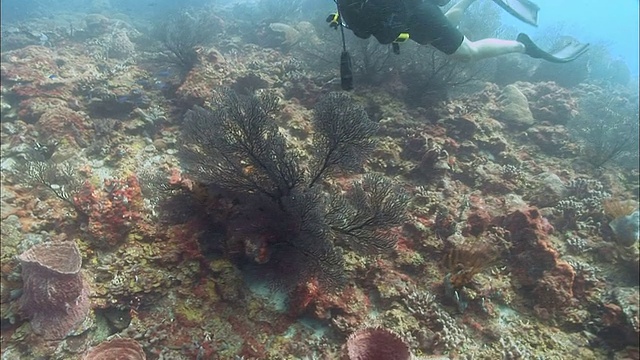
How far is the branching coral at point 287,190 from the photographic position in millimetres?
3383

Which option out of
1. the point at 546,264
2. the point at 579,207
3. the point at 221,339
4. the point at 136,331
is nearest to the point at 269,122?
the point at 221,339

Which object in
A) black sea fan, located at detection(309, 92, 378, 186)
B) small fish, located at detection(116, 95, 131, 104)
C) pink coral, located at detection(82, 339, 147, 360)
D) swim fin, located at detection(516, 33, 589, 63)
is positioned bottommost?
pink coral, located at detection(82, 339, 147, 360)

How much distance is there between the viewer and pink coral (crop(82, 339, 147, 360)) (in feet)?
9.43

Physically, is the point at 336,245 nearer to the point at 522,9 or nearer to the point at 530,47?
the point at 530,47

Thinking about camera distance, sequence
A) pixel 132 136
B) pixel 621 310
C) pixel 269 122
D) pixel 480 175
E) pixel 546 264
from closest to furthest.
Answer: pixel 269 122 < pixel 621 310 < pixel 546 264 < pixel 480 175 < pixel 132 136

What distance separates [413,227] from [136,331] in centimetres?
347

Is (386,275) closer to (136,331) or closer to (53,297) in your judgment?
(136,331)

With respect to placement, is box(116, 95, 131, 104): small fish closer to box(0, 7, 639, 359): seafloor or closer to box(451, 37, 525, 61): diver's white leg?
box(0, 7, 639, 359): seafloor

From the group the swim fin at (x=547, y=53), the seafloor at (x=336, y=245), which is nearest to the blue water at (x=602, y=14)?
the swim fin at (x=547, y=53)

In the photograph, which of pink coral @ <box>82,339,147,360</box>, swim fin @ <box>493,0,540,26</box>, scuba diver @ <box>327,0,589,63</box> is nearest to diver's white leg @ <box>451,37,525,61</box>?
scuba diver @ <box>327,0,589,63</box>

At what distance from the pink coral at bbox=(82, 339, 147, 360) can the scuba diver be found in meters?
3.89

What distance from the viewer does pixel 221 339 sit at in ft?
10.7

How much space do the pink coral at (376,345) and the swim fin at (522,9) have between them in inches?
345

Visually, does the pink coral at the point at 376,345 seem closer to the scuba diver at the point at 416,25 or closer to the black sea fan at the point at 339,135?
the black sea fan at the point at 339,135
